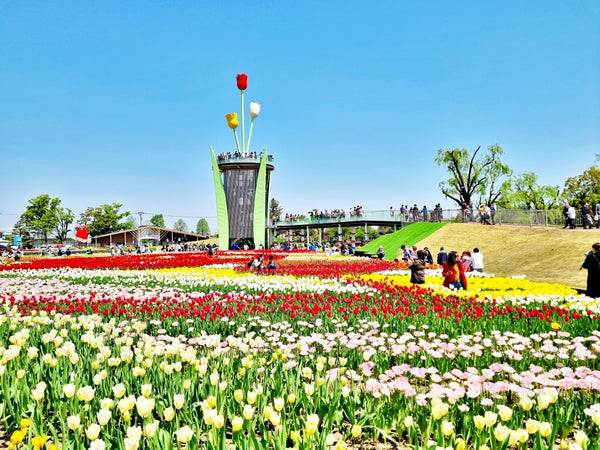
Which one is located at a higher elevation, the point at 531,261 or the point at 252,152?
the point at 252,152

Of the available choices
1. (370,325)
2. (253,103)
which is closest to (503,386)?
(370,325)

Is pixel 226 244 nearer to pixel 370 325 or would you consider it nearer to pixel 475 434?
pixel 370 325

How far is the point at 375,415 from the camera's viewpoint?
3150 mm

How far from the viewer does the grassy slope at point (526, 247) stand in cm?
1684

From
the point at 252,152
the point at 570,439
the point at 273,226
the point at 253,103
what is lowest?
the point at 570,439

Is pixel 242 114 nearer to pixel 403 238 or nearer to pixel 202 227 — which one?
pixel 403 238

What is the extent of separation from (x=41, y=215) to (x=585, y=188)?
91955 millimetres

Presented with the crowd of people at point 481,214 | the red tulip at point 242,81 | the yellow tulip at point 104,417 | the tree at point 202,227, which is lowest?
the yellow tulip at point 104,417

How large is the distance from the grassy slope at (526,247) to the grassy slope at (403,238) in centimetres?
90

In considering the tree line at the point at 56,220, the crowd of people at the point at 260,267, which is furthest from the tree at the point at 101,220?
the crowd of people at the point at 260,267

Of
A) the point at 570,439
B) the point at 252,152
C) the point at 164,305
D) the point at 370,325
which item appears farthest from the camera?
the point at 252,152

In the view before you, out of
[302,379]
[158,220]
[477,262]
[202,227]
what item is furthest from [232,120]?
[202,227]

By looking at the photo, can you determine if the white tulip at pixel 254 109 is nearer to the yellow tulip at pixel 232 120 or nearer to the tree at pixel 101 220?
the yellow tulip at pixel 232 120

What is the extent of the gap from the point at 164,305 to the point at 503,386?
6.59 m
